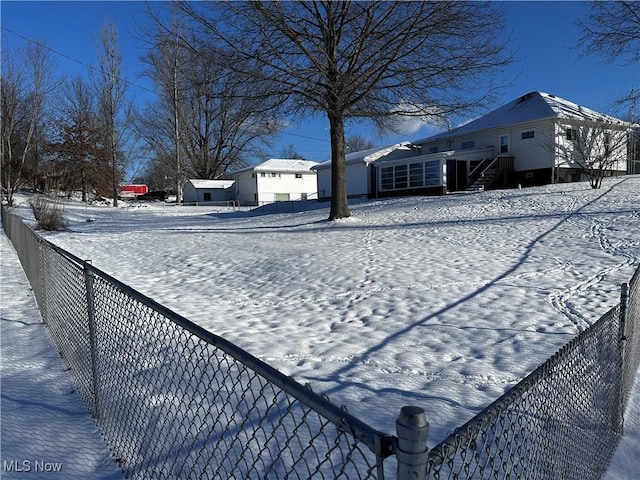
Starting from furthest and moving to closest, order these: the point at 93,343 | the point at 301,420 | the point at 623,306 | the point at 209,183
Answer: the point at 209,183 → the point at 93,343 → the point at 623,306 → the point at 301,420

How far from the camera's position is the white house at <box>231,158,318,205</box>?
162 ft

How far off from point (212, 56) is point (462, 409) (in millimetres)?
13437

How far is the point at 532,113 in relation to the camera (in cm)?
2567

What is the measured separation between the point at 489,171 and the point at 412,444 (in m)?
26.9

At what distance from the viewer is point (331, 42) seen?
48.2 feet

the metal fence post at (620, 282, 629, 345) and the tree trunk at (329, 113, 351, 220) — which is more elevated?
the tree trunk at (329, 113, 351, 220)

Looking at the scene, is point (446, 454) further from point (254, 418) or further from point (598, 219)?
point (598, 219)

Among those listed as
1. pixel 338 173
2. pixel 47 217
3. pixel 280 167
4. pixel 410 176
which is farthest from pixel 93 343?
pixel 280 167

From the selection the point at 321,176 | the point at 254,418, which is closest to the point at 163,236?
the point at 254,418

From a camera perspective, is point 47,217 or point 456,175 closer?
point 47,217

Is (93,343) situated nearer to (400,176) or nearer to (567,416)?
(567,416)

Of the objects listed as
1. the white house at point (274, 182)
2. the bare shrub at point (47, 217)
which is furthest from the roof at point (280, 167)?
the bare shrub at point (47, 217)

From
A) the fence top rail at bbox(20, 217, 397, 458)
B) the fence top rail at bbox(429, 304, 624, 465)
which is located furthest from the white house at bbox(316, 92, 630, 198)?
the fence top rail at bbox(20, 217, 397, 458)

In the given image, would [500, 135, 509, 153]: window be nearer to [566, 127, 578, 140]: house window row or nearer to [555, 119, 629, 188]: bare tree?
[555, 119, 629, 188]: bare tree
